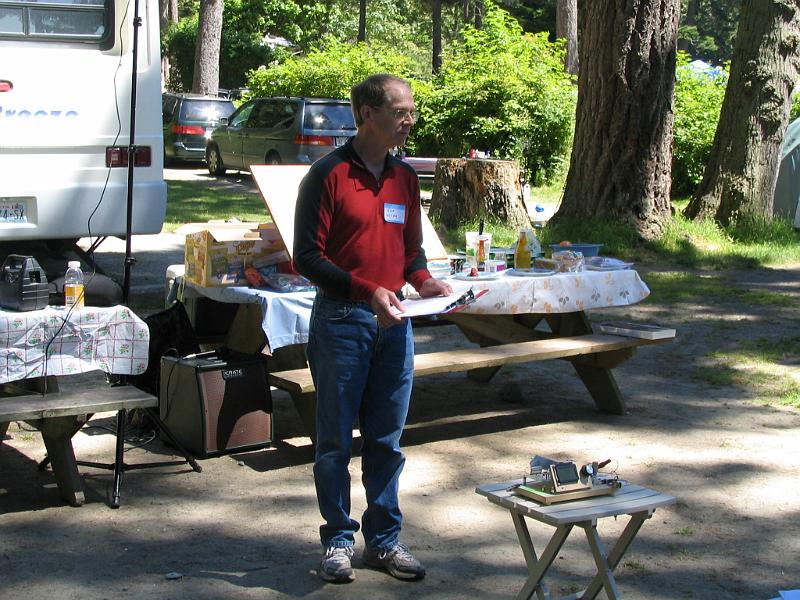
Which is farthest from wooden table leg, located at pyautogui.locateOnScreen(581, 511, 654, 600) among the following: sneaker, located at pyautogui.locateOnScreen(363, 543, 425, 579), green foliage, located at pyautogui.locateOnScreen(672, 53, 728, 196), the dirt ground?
green foliage, located at pyautogui.locateOnScreen(672, 53, 728, 196)

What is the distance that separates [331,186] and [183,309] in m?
2.58

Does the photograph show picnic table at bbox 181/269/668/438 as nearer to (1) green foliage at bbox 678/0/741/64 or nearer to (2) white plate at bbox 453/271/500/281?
(2) white plate at bbox 453/271/500/281

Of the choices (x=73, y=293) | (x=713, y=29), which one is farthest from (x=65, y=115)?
(x=713, y=29)

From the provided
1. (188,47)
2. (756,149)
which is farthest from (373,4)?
(756,149)

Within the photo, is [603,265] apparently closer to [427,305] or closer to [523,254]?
[523,254]

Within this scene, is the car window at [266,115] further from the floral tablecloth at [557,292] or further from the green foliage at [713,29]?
the green foliage at [713,29]

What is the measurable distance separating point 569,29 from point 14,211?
79.5 ft

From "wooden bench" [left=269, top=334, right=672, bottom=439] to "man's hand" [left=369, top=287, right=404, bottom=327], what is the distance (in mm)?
1622

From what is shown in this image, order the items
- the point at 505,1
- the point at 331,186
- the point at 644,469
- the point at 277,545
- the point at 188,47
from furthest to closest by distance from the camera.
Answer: the point at 505,1 → the point at 188,47 → the point at 644,469 → the point at 277,545 → the point at 331,186

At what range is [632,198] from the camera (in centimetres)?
1327

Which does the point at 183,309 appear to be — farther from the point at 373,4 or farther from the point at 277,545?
the point at 373,4

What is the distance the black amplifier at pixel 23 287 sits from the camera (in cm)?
499

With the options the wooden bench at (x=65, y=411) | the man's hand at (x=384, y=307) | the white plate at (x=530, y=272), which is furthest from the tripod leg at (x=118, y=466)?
the white plate at (x=530, y=272)

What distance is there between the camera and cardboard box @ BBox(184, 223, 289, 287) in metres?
6.05
